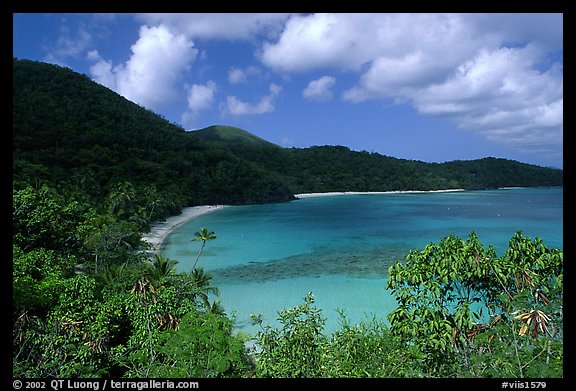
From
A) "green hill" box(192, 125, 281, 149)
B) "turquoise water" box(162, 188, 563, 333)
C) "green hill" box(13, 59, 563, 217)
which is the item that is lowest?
"turquoise water" box(162, 188, 563, 333)

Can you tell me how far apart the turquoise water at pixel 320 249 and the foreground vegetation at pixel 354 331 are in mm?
4703

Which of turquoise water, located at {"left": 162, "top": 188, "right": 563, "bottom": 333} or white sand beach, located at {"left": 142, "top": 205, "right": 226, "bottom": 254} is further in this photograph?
white sand beach, located at {"left": 142, "top": 205, "right": 226, "bottom": 254}

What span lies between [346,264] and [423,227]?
20.7 m

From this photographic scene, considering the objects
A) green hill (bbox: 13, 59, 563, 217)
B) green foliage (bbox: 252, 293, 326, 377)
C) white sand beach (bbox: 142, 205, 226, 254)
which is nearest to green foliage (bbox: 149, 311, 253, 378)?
green foliage (bbox: 252, 293, 326, 377)

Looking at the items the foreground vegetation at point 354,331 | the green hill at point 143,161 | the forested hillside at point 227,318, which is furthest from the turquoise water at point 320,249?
the green hill at point 143,161

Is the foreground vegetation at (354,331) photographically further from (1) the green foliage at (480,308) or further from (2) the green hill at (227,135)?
(2) the green hill at (227,135)

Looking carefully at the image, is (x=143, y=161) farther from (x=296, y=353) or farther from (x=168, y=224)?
(x=296, y=353)

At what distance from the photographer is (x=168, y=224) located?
38344 mm

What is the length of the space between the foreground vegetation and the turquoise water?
4703 millimetres

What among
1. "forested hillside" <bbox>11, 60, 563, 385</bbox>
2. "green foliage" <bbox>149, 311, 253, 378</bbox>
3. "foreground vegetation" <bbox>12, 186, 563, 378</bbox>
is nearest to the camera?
"foreground vegetation" <bbox>12, 186, 563, 378</bbox>

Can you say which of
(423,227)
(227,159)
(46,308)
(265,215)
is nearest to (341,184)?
(227,159)

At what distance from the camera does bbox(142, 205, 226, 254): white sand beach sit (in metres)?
28.7

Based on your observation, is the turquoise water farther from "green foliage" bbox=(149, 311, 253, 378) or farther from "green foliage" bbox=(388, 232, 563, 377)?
"green foliage" bbox=(388, 232, 563, 377)

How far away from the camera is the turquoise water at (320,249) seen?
1642 cm
